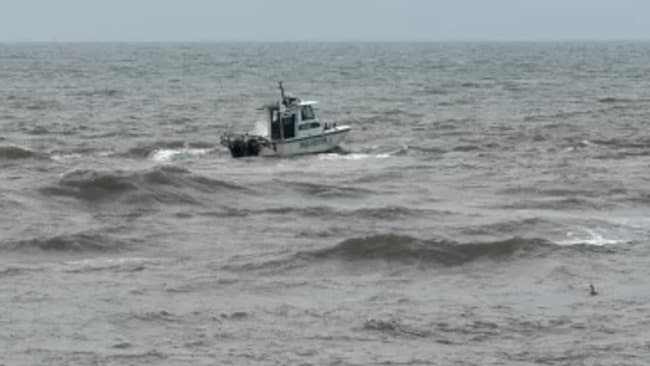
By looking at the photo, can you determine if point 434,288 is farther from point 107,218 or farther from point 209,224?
point 107,218

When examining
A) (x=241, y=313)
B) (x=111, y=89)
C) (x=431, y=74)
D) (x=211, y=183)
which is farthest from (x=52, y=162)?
(x=431, y=74)

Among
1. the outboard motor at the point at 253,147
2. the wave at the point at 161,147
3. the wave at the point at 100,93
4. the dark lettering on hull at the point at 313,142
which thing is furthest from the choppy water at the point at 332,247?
the wave at the point at 100,93

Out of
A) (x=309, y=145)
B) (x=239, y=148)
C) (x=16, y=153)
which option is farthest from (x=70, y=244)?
(x=16, y=153)

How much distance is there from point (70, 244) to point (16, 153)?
18.2m

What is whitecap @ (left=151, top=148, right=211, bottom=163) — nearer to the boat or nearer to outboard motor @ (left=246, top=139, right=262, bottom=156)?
the boat

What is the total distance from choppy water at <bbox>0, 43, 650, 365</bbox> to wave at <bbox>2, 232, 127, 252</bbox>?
6 cm

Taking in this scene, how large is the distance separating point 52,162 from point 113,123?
1576 centimetres

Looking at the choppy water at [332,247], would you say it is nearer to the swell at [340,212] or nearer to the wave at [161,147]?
the swell at [340,212]

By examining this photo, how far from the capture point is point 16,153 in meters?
43.0

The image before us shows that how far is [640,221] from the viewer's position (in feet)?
94.0

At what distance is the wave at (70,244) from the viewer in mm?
25328

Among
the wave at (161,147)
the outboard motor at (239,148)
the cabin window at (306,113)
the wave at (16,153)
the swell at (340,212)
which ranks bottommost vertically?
the wave at (161,147)

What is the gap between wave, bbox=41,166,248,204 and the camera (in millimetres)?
32188

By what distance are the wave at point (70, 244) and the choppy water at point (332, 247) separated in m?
0.06
